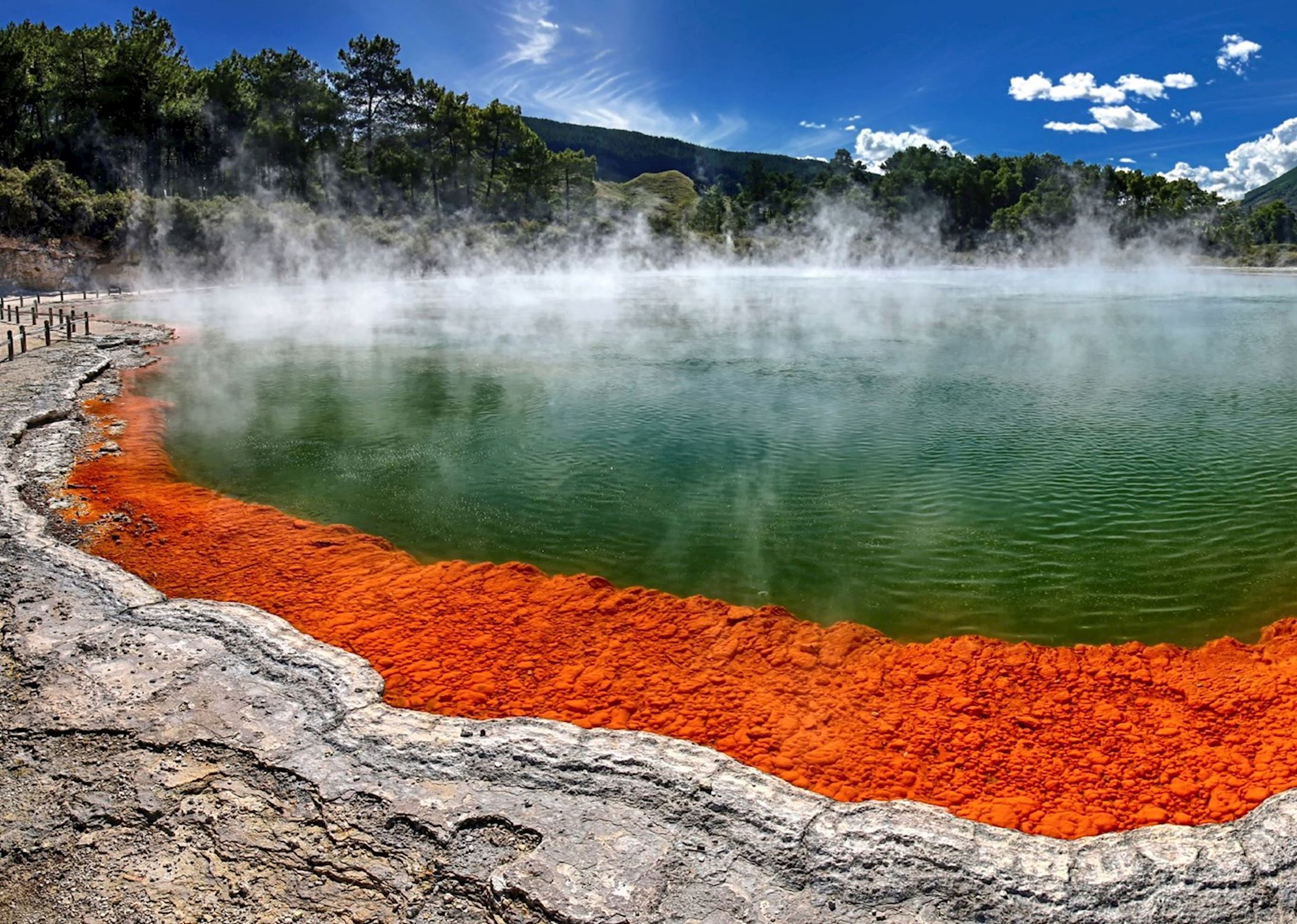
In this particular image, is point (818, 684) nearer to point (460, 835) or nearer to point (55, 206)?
point (460, 835)

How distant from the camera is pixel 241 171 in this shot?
5341 centimetres

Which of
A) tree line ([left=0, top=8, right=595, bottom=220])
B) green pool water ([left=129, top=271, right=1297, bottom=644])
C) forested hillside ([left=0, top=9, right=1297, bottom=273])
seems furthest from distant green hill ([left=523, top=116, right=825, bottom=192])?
green pool water ([left=129, top=271, right=1297, bottom=644])

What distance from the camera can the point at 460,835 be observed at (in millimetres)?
4262

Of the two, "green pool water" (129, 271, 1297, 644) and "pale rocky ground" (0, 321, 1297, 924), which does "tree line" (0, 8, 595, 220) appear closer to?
"green pool water" (129, 271, 1297, 644)

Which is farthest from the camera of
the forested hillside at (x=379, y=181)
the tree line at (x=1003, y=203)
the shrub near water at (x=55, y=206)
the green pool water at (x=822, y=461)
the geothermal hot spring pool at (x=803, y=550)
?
the tree line at (x=1003, y=203)

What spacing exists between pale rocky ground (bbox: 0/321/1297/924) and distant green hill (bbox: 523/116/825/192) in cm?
14605

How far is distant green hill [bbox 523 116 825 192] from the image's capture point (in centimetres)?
14612

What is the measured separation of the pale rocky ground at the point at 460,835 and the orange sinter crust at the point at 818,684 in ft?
1.73

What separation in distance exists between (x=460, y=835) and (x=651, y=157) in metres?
163

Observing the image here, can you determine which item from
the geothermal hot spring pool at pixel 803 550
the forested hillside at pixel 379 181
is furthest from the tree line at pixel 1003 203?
the geothermal hot spring pool at pixel 803 550

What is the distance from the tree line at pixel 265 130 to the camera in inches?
1772

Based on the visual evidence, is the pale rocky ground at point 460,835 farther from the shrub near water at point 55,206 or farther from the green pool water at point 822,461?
the shrub near water at point 55,206

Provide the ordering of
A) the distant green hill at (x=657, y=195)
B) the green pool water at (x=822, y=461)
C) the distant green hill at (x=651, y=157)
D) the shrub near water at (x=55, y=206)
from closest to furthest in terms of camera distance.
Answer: the green pool water at (x=822, y=461) < the shrub near water at (x=55, y=206) < the distant green hill at (x=657, y=195) < the distant green hill at (x=651, y=157)

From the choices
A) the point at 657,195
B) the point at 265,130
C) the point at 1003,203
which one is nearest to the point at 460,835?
the point at 265,130
